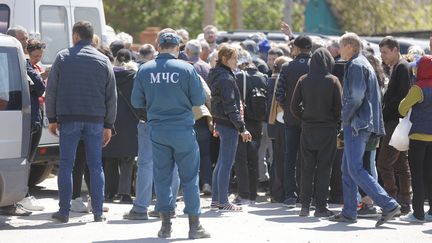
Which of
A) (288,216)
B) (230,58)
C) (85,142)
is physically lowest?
(288,216)

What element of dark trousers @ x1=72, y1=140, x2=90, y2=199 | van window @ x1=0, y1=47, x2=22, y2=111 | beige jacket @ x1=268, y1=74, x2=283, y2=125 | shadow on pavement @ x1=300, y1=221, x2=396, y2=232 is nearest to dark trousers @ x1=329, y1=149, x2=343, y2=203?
beige jacket @ x1=268, y1=74, x2=283, y2=125

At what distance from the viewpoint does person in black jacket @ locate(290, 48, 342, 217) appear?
12438 mm

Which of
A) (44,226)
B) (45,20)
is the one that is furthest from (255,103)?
(44,226)

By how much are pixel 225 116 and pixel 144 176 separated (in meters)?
1.25

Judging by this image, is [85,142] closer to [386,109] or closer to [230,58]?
[230,58]

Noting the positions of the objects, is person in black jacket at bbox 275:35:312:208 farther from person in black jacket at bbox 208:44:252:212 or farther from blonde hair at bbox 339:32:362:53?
blonde hair at bbox 339:32:362:53

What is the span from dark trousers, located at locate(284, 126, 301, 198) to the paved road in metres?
0.68

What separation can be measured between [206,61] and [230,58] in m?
3.50

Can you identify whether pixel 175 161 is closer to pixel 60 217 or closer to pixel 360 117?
pixel 60 217

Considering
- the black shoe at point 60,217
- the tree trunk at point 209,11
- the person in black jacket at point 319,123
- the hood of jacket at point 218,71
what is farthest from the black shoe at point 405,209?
the tree trunk at point 209,11

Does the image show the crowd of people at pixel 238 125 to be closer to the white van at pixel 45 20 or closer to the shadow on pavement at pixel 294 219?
the shadow on pavement at pixel 294 219

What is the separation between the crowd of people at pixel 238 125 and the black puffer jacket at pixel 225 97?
2cm

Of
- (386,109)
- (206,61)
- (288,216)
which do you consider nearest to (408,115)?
(386,109)

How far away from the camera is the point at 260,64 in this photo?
15.4 m
